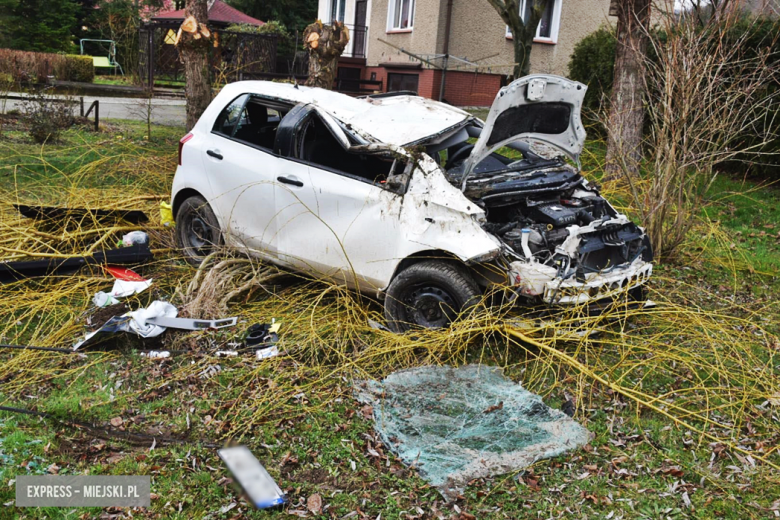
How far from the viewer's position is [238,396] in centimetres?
454

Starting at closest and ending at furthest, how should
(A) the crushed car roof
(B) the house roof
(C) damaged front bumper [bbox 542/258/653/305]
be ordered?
(C) damaged front bumper [bbox 542/258/653/305] → (A) the crushed car roof → (B) the house roof

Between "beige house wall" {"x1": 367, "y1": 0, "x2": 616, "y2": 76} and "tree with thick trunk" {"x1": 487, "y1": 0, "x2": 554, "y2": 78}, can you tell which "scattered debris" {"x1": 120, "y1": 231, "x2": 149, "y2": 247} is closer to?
"tree with thick trunk" {"x1": 487, "y1": 0, "x2": 554, "y2": 78}

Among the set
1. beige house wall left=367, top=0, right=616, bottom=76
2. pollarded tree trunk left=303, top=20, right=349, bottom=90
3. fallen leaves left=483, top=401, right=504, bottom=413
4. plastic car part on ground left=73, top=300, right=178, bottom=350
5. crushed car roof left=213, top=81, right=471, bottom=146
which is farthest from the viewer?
beige house wall left=367, top=0, right=616, bottom=76

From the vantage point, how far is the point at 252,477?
3711 millimetres

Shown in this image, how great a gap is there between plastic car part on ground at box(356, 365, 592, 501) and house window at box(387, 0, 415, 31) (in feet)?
58.0

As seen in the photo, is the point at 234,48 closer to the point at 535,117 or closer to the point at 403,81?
the point at 403,81

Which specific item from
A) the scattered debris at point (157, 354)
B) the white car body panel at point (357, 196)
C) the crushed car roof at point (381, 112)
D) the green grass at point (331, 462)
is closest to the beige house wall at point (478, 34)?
the crushed car roof at point (381, 112)

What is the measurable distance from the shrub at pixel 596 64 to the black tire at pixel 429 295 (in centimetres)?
917

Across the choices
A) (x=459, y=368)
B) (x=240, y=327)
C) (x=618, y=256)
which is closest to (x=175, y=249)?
(x=240, y=327)

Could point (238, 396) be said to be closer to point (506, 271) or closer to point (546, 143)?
point (506, 271)

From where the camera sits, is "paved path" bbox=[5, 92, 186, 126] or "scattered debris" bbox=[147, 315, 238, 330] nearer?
"scattered debris" bbox=[147, 315, 238, 330]

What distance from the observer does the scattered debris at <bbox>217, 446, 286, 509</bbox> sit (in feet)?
11.6

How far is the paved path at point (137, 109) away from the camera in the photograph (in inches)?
619

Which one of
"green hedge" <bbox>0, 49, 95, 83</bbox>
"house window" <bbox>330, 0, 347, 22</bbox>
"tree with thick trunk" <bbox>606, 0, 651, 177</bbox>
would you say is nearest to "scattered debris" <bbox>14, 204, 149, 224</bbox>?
"tree with thick trunk" <bbox>606, 0, 651, 177</bbox>
